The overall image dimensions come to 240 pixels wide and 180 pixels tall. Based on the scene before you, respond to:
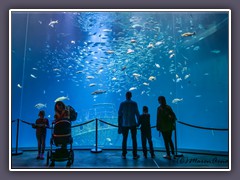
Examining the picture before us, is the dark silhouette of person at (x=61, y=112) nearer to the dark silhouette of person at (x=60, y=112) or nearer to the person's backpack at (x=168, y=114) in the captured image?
the dark silhouette of person at (x=60, y=112)

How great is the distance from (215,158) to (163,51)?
4356cm

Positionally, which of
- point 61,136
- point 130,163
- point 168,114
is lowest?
point 130,163

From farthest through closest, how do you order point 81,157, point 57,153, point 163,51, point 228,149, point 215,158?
1. point 163,51
2. point 81,157
3. point 215,158
4. point 228,149
5. point 57,153

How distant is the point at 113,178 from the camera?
450 cm

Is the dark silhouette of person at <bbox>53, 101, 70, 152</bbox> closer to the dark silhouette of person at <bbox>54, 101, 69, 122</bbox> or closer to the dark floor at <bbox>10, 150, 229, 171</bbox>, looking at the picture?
the dark silhouette of person at <bbox>54, 101, 69, 122</bbox>

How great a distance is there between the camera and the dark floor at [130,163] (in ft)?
15.1

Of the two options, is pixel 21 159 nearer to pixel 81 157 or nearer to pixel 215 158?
pixel 81 157

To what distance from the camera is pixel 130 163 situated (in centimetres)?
483

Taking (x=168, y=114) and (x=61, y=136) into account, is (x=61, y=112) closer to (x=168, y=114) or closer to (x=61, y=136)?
(x=61, y=136)

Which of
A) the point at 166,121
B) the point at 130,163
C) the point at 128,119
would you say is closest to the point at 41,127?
the point at 128,119

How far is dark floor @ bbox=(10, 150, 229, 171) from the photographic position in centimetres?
459

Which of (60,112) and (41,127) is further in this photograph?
(41,127)

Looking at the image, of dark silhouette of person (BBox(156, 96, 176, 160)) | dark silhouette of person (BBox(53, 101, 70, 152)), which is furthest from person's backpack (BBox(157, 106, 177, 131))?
dark silhouette of person (BBox(53, 101, 70, 152))
